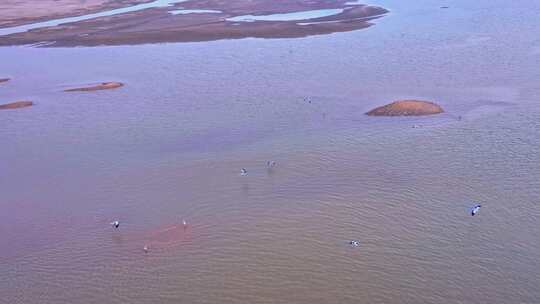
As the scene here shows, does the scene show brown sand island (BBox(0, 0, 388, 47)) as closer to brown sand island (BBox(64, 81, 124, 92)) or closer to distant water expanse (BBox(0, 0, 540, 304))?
distant water expanse (BBox(0, 0, 540, 304))

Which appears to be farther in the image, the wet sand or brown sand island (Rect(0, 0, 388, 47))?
the wet sand

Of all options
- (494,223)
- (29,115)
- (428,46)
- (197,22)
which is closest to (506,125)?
(494,223)

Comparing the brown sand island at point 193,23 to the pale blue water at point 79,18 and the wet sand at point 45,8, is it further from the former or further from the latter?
the pale blue water at point 79,18

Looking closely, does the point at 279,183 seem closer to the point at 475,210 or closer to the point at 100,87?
the point at 475,210

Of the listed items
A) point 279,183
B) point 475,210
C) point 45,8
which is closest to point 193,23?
point 45,8

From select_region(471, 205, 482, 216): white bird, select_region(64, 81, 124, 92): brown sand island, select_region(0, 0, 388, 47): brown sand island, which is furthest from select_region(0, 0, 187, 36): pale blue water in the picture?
select_region(471, 205, 482, 216): white bird

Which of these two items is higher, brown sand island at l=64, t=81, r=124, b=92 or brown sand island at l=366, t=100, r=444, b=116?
brown sand island at l=64, t=81, r=124, b=92
